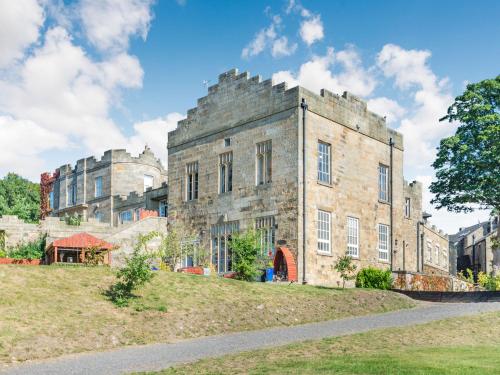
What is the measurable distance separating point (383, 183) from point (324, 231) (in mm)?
6985

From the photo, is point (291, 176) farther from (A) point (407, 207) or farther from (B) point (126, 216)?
(B) point (126, 216)

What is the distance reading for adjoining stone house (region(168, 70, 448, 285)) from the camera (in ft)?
102

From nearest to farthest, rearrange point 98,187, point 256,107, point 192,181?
point 256,107
point 192,181
point 98,187

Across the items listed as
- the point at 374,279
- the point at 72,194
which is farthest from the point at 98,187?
the point at 374,279

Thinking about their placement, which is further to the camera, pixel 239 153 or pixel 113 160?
pixel 113 160

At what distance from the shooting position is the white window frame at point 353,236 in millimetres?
33588

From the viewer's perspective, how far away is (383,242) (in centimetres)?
3628

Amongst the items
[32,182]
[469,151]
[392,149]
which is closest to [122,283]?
[392,149]

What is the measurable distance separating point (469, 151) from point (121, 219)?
26.8m

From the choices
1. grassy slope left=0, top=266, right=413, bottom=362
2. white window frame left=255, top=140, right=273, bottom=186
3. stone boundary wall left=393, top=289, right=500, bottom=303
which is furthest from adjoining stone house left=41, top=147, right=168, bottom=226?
grassy slope left=0, top=266, right=413, bottom=362

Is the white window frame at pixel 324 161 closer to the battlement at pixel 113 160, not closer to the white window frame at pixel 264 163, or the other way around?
the white window frame at pixel 264 163

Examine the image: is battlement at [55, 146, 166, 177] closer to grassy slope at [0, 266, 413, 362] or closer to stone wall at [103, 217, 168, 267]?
stone wall at [103, 217, 168, 267]

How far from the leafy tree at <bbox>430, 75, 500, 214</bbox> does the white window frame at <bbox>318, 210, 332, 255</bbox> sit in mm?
12047

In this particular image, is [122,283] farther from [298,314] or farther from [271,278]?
[271,278]
